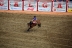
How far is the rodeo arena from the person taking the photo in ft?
9.40

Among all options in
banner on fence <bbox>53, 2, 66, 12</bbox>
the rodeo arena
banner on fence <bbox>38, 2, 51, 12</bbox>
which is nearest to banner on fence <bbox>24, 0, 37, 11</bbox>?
the rodeo arena

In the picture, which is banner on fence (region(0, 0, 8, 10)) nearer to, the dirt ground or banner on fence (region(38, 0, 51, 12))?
the dirt ground

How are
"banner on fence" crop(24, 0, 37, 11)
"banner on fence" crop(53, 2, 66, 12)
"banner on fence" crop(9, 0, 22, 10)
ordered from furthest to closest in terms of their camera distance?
"banner on fence" crop(9, 0, 22, 10), "banner on fence" crop(24, 0, 37, 11), "banner on fence" crop(53, 2, 66, 12)

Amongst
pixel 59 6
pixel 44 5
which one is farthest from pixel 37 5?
pixel 59 6

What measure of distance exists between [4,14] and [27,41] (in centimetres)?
92

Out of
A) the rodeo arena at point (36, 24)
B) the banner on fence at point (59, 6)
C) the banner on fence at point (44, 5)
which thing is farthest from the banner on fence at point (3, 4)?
the banner on fence at point (59, 6)

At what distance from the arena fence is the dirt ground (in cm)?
14

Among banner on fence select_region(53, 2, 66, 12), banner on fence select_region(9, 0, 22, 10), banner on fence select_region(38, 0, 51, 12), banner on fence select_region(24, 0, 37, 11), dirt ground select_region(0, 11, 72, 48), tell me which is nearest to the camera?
dirt ground select_region(0, 11, 72, 48)

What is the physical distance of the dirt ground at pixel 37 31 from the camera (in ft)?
9.30

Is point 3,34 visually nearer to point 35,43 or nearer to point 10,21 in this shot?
point 10,21

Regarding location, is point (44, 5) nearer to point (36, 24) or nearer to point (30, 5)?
point (30, 5)

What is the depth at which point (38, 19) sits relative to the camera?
3.22 metres

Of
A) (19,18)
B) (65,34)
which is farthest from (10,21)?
(65,34)

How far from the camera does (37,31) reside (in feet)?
9.95
